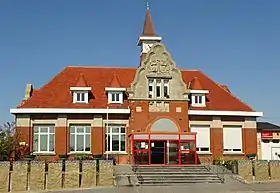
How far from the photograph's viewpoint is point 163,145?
113 ft

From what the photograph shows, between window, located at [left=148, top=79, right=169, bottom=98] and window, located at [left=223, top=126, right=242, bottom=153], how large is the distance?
20.3 feet

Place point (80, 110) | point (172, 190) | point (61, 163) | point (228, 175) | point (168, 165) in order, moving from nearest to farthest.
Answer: point (172, 190), point (61, 163), point (228, 175), point (168, 165), point (80, 110)

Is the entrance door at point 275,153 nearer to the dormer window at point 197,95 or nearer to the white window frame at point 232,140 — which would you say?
the white window frame at point 232,140

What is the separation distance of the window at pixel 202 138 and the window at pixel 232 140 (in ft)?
5.12

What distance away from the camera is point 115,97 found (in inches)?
1464

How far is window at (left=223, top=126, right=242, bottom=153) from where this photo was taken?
37.7 meters

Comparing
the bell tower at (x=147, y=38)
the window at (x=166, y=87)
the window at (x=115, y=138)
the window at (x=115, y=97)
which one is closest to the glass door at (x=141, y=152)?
the window at (x=115, y=138)

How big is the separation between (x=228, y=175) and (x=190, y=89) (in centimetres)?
1045

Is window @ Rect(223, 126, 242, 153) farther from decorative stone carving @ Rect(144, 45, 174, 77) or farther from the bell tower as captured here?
the bell tower

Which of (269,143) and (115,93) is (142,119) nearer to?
(115,93)

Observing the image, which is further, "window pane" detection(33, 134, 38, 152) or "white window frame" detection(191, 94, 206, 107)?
"white window frame" detection(191, 94, 206, 107)

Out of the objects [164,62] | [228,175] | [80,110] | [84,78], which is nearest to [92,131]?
[80,110]

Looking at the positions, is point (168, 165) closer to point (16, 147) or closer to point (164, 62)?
point (164, 62)

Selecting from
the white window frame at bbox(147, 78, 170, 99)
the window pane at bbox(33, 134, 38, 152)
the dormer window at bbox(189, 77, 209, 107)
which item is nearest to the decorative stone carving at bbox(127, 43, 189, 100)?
the white window frame at bbox(147, 78, 170, 99)
